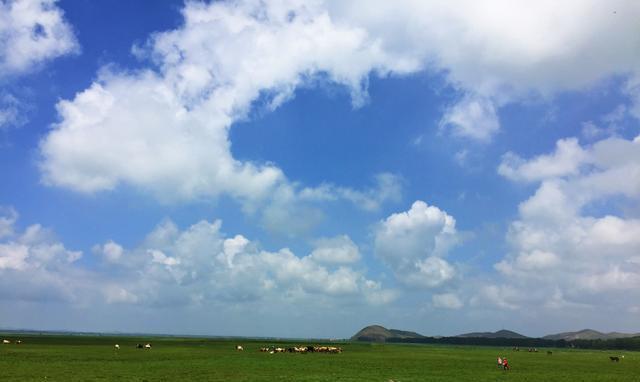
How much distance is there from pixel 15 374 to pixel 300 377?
2413 cm

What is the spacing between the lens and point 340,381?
38406mm

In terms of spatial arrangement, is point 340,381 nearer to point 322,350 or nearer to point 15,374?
point 15,374

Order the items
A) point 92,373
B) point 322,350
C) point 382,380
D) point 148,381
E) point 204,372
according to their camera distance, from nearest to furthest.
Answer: point 148,381
point 382,380
point 92,373
point 204,372
point 322,350

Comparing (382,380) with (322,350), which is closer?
(382,380)

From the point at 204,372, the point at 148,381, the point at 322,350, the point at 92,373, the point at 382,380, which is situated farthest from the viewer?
the point at 322,350

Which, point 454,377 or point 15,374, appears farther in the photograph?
point 454,377

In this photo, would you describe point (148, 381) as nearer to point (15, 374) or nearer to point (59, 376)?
point (59, 376)

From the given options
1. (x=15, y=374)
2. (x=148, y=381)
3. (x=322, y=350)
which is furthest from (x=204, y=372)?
(x=322, y=350)

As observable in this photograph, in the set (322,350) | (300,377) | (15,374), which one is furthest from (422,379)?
(322,350)

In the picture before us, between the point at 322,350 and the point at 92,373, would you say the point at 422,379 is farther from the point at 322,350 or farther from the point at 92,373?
the point at 322,350

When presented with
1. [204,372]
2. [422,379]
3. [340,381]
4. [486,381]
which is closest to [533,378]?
[486,381]

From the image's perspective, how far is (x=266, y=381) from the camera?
3781 centimetres

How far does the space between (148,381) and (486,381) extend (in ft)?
92.0

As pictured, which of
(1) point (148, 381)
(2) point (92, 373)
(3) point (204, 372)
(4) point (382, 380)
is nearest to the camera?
(1) point (148, 381)
